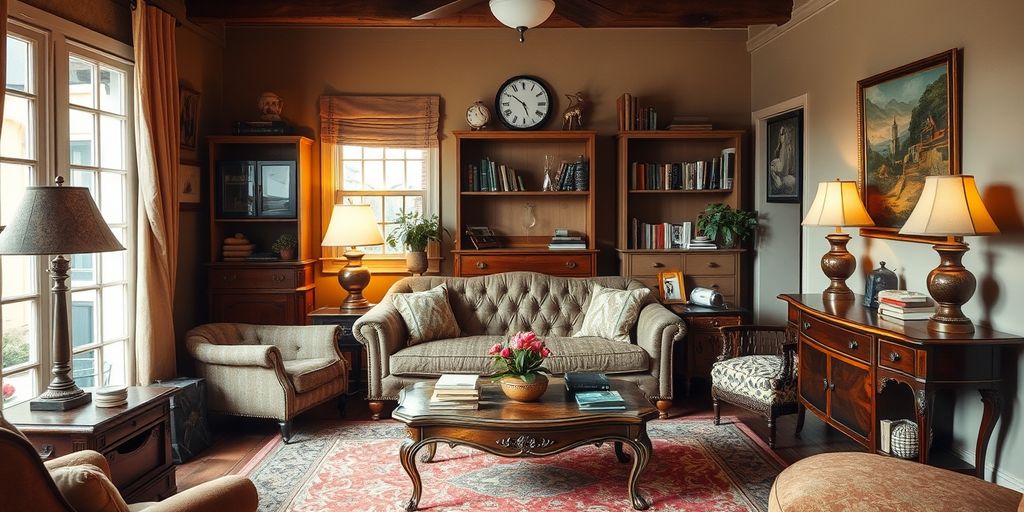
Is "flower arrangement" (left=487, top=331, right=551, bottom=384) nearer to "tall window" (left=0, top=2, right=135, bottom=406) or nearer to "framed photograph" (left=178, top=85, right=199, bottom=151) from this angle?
"tall window" (left=0, top=2, right=135, bottom=406)

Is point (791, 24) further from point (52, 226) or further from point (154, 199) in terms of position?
A: point (52, 226)

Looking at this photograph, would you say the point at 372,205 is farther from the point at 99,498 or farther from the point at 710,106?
the point at 99,498

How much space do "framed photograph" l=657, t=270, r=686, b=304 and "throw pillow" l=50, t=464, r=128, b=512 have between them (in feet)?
14.8

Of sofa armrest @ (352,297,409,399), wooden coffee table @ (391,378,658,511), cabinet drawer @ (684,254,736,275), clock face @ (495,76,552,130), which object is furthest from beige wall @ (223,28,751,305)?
wooden coffee table @ (391,378,658,511)

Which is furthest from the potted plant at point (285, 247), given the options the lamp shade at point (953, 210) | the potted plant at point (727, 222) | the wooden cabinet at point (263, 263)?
the lamp shade at point (953, 210)

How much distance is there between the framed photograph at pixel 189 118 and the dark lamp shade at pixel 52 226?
251cm

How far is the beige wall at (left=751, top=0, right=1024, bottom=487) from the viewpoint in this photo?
3.30 metres

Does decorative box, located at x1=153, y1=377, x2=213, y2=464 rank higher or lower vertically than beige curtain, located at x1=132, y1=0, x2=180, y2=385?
lower

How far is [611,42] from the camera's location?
6234 mm

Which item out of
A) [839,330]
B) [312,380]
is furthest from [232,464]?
[839,330]

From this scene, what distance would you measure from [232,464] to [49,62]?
7.40 feet

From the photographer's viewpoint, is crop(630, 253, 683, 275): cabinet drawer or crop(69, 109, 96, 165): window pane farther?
crop(630, 253, 683, 275): cabinet drawer

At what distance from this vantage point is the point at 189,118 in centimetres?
543

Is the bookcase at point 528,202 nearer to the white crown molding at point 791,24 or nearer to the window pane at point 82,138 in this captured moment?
the white crown molding at point 791,24
